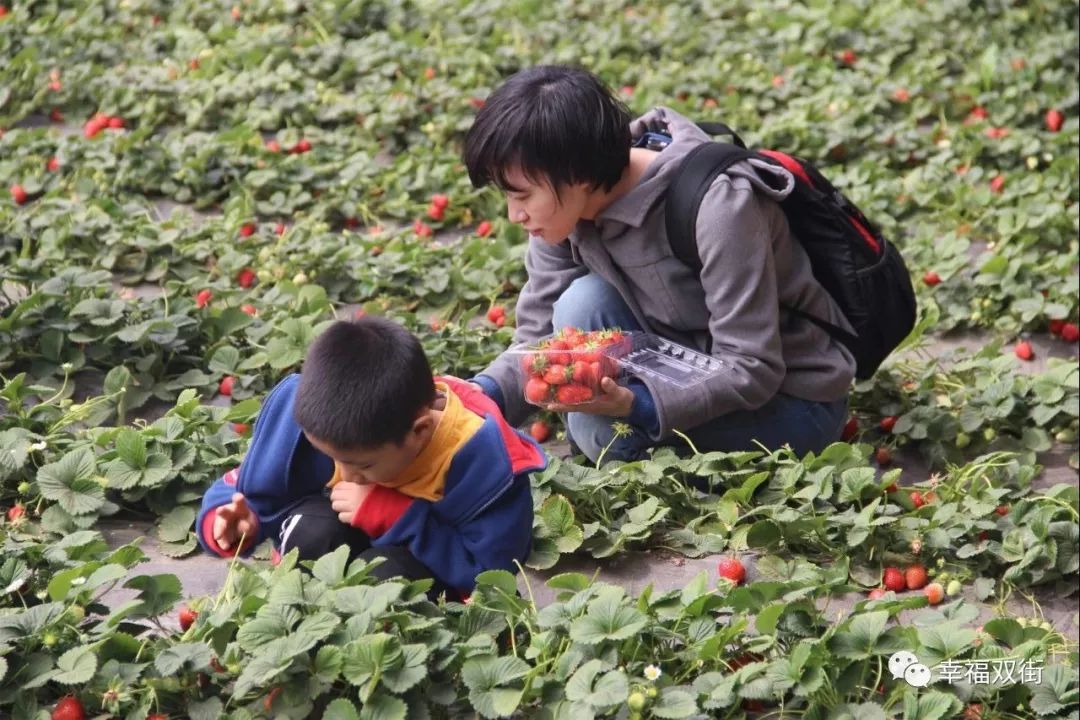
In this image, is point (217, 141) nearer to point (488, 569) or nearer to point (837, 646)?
point (488, 569)

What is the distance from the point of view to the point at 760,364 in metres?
3.04

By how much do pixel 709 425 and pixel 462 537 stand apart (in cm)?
91

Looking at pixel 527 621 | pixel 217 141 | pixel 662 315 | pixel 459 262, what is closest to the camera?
pixel 527 621

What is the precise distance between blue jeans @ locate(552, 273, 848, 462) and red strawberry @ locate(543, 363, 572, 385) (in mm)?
313

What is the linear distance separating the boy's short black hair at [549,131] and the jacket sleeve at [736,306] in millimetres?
253

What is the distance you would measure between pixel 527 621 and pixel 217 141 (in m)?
3.10

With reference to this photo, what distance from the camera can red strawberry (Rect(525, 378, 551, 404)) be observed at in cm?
287

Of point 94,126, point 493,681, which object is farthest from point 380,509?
point 94,126

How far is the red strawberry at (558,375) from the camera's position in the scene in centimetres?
285

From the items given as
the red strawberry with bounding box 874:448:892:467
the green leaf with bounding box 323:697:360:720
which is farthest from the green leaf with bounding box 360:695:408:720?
the red strawberry with bounding box 874:448:892:467

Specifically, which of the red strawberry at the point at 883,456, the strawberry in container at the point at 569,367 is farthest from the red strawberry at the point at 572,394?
the red strawberry at the point at 883,456

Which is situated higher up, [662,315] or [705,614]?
[662,315]

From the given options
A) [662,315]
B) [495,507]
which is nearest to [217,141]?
[662,315]

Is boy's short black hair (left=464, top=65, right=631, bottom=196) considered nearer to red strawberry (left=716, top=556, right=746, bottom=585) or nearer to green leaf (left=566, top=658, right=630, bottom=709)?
red strawberry (left=716, top=556, right=746, bottom=585)
